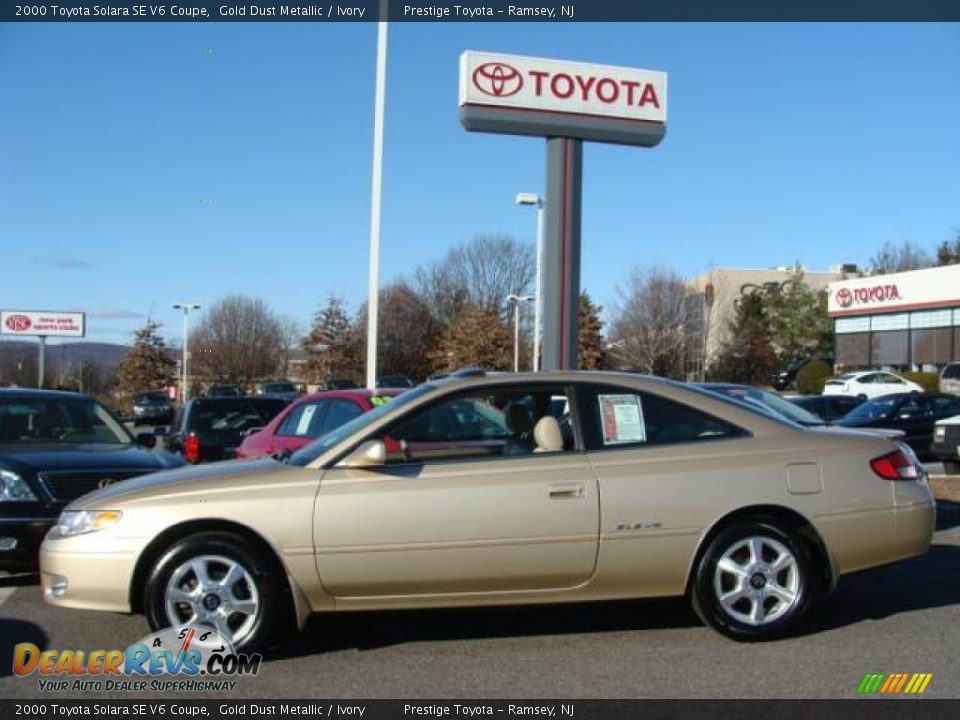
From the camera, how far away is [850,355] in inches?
1891

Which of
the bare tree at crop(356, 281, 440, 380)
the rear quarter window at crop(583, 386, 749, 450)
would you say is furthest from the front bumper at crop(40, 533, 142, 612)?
the bare tree at crop(356, 281, 440, 380)

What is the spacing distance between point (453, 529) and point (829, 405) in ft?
57.3

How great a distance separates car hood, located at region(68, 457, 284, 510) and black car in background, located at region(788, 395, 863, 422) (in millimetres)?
16173

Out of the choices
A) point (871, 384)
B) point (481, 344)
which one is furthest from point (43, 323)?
point (871, 384)

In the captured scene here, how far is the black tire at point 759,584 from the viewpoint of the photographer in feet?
18.1

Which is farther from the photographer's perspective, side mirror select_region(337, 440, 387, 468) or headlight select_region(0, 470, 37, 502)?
headlight select_region(0, 470, 37, 502)

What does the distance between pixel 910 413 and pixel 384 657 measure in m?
14.9

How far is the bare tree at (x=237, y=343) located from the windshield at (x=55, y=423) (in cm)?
5480

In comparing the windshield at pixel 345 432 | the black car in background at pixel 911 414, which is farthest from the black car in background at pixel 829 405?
the windshield at pixel 345 432

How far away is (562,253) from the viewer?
40.6ft

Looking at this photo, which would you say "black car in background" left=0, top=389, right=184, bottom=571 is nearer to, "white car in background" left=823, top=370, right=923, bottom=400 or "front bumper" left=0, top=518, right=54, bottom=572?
"front bumper" left=0, top=518, right=54, bottom=572

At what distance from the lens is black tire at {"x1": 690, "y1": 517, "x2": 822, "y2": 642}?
553 centimetres

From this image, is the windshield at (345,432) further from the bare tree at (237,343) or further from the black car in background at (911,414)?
the bare tree at (237,343)
